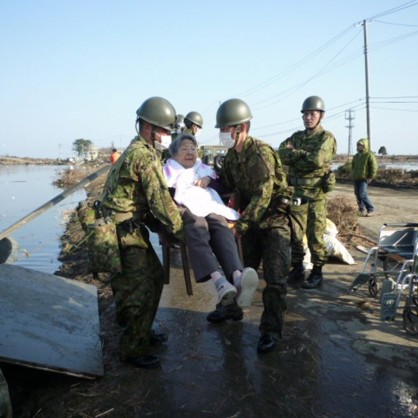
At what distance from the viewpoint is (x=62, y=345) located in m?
3.66

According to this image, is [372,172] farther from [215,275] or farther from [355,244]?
[215,275]

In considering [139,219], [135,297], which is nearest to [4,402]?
[135,297]

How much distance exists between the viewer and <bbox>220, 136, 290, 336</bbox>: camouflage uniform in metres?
3.86

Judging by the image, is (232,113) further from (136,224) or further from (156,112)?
(136,224)

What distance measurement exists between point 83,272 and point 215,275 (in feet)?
16.0

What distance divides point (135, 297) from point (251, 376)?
1204 millimetres

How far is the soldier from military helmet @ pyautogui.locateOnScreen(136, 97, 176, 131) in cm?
51

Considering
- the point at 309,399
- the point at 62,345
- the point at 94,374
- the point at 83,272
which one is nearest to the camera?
the point at 309,399

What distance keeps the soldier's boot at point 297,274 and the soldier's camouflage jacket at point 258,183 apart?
93.1 inches

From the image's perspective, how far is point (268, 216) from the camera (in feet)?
13.4

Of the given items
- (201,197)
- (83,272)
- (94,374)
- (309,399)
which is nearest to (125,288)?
(94,374)

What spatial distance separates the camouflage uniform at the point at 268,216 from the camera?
386cm

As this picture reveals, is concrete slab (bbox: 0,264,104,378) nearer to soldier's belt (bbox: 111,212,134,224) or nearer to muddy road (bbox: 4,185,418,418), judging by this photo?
muddy road (bbox: 4,185,418,418)

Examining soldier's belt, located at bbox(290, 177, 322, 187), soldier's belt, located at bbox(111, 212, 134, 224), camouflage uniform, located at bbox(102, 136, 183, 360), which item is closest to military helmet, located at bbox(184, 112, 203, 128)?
soldier's belt, located at bbox(290, 177, 322, 187)
